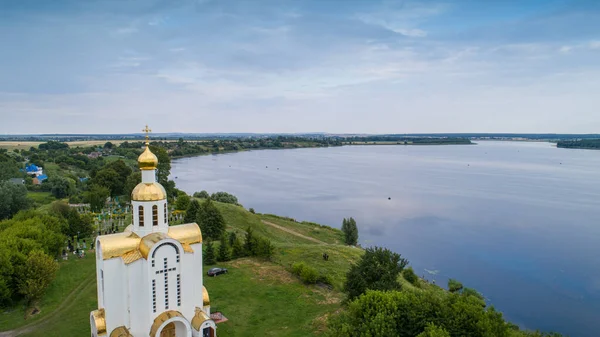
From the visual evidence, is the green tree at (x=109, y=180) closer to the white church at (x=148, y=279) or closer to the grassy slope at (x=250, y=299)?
the grassy slope at (x=250, y=299)

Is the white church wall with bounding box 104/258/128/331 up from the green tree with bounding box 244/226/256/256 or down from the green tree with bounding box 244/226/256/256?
up

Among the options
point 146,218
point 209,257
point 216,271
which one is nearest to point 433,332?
point 146,218

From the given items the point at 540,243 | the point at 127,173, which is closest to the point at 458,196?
the point at 540,243

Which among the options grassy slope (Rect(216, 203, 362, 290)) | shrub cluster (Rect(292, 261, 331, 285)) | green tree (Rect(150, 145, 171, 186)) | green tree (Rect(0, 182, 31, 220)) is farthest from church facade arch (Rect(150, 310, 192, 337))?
green tree (Rect(150, 145, 171, 186))

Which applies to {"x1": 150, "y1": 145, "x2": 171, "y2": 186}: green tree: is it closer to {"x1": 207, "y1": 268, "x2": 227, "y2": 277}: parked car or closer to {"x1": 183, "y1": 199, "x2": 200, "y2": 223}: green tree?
{"x1": 183, "y1": 199, "x2": 200, "y2": 223}: green tree

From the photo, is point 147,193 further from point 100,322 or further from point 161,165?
point 161,165

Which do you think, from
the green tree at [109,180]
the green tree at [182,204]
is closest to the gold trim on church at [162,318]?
the green tree at [182,204]
